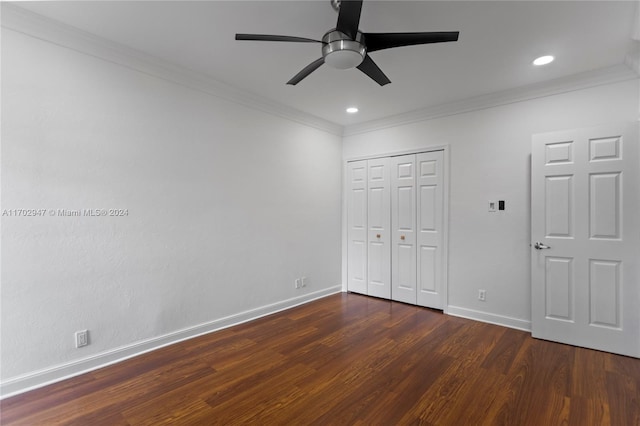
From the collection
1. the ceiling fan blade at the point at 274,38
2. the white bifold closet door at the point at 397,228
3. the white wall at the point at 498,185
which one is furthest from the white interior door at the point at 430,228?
the ceiling fan blade at the point at 274,38

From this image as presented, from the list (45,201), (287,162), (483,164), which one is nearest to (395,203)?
(483,164)

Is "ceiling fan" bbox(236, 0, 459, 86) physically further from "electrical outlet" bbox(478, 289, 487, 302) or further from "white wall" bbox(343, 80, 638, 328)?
"electrical outlet" bbox(478, 289, 487, 302)

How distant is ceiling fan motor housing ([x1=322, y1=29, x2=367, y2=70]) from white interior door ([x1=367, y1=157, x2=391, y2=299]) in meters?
2.60

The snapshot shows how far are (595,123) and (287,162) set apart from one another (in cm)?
338

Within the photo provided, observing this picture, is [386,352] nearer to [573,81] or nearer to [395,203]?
[395,203]

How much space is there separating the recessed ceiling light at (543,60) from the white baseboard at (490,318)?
8.69ft

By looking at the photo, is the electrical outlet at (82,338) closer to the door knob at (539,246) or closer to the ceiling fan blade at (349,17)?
the ceiling fan blade at (349,17)

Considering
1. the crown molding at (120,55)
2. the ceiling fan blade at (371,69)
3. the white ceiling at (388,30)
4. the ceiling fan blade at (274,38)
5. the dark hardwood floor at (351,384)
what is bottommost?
the dark hardwood floor at (351,384)

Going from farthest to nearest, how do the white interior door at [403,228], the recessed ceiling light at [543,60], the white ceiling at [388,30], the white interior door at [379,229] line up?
the white interior door at [379,229], the white interior door at [403,228], the recessed ceiling light at [543,60], the white ceiling at [388,30]

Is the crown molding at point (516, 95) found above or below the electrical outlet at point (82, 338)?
above

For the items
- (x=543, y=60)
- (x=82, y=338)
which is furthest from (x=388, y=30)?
(x=82, y=338)

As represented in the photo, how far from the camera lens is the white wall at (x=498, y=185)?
10.5 ft

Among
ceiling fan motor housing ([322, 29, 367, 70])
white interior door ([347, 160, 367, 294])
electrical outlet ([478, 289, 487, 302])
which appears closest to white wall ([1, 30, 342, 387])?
white interior door ([347, 160, 367, 294])

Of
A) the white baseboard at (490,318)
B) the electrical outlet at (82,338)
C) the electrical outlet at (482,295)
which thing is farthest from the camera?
the electrical outlet at (482,295)
